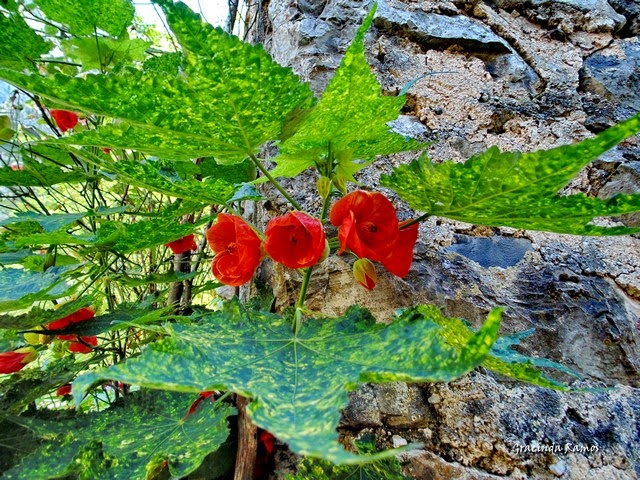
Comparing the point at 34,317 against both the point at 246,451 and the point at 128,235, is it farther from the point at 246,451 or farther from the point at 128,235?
the point at 246,451

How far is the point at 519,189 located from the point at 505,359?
178mm

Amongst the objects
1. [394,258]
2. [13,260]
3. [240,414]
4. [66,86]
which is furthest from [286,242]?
[13,260]

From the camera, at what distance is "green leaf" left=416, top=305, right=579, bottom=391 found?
14.0 inches

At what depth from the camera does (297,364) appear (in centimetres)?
37

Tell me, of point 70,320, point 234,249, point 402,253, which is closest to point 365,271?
point 402,253

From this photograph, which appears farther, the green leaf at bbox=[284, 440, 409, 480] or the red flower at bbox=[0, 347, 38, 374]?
the red flower at bbox=[0, 347, 38, 374]

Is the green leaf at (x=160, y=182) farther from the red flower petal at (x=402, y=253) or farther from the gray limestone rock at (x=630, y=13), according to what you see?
the gray limestone rock at (x=630, y=13)

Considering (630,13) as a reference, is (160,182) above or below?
below

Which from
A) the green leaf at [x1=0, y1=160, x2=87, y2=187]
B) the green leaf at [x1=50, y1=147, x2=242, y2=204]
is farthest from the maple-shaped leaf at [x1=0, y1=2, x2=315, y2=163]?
the green leaf at [x1=0, y1=160, x2=87, y2=187]

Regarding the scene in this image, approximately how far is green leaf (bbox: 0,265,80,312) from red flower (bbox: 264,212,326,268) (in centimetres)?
28

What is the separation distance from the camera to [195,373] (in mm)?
310

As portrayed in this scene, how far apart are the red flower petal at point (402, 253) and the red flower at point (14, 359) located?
0.68 meters

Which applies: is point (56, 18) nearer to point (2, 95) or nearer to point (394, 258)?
point (394, 258)

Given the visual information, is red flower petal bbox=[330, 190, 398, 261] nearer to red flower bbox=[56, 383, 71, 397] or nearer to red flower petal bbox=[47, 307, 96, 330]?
red flower petal bbox=[47, 307, 96, 330]
